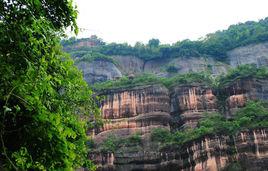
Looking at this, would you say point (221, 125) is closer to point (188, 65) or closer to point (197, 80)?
point (197, 80)

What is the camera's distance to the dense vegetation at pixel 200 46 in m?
58.2

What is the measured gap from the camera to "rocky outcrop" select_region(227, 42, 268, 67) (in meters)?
54.1

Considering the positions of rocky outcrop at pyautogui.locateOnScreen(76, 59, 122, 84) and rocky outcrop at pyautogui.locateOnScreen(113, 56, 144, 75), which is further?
rocky outcrop at pyautogui.locateOnScreen(113, 56, 144, 75)

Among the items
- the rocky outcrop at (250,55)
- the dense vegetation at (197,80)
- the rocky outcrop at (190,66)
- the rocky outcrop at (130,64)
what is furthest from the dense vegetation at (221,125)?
the rocky outcrop at (130,64)

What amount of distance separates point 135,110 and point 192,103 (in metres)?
5.57

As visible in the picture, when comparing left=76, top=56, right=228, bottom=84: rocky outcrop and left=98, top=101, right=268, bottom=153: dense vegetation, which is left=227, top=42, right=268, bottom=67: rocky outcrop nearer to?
left=76, top=56, right=228, bottom=84: rocky outcrop

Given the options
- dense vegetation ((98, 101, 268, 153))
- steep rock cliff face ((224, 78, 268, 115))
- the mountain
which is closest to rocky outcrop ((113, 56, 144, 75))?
the mountain

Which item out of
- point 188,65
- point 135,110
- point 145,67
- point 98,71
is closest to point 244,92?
point 135,110

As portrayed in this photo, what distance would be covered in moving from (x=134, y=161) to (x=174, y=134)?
5071 millimetres

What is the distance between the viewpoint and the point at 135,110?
124ft

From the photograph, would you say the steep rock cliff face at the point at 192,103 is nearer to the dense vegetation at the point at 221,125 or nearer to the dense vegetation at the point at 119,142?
the dense vegetation at the point at 221,125

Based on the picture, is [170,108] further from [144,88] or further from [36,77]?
[36,77]

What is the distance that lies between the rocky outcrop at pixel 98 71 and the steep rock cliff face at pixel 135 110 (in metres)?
16.4

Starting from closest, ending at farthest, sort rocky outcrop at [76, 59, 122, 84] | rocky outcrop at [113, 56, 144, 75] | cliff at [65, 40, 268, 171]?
cliff at [65, 40, 268, 171] → rocky outcrop at [76, 59, 122, 84] → rocky outcrop at [113, 56, 144, 75]
